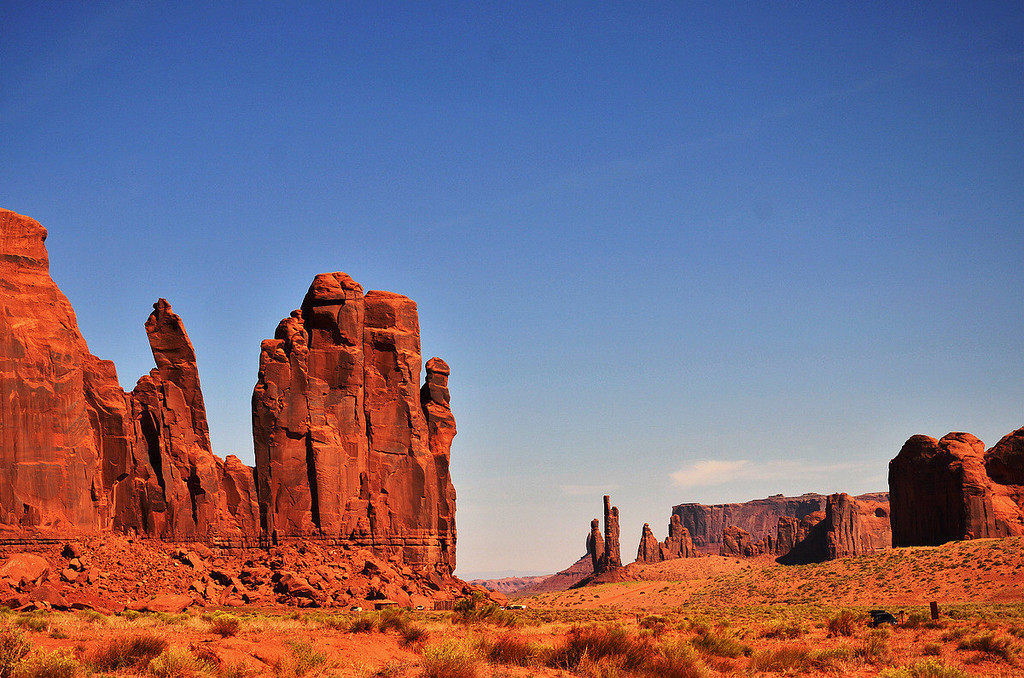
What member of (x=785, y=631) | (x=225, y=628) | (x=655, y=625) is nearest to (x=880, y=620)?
(x=785, y=631)

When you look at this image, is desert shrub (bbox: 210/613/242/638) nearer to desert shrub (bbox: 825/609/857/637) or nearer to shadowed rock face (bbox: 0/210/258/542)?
desert shrub (bbox: 825/609/857/637)

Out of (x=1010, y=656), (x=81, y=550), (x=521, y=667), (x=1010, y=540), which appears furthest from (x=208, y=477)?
(x=1010, y=540)

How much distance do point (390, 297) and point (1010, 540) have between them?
49.5 meters

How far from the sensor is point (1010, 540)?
71438 millimetres

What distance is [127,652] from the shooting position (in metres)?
18.2

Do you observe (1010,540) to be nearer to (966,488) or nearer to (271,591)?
(966,488)

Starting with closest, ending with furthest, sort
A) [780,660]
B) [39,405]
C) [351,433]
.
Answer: [780,660]
[39,405]
[351,433]

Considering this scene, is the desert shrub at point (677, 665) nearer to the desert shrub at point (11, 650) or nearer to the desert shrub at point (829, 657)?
the desert shrub at point (829, 657)

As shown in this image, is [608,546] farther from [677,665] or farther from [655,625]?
[677,665]

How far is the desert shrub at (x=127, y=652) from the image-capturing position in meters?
17.6

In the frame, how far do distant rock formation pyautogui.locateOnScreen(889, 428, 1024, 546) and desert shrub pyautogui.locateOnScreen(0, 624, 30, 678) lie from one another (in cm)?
7566

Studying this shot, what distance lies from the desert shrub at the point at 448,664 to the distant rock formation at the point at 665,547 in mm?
119662

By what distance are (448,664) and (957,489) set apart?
73.3 metres

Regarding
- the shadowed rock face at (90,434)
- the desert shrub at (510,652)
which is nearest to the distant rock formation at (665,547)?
the shadowed rock face at (90,434)
